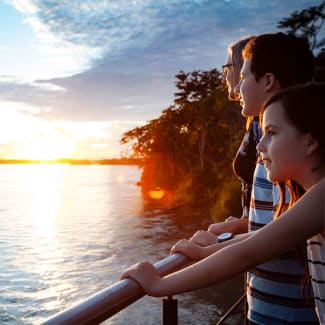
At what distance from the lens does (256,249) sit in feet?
3.73

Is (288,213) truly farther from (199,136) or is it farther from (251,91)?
(199,136)

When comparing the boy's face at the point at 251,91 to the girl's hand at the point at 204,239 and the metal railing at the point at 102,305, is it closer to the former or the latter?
the girl's hand at the point at 204,239

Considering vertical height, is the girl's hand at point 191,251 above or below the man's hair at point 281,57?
below

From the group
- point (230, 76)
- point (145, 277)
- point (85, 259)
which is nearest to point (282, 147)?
point (145, 277)

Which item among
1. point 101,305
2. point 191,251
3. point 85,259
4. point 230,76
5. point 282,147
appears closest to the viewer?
point 101,305

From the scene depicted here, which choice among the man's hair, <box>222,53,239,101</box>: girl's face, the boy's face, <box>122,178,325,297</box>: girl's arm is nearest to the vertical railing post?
<box>122,178,325,297</box>: girl's arm

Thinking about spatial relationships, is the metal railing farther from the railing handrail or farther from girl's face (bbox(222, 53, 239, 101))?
girl's face (bbox(222, 53, 239, 101))

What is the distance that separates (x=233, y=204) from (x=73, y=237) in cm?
1354

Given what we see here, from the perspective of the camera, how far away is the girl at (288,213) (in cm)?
111

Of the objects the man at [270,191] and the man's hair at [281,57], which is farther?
the man's hair at [281,57]

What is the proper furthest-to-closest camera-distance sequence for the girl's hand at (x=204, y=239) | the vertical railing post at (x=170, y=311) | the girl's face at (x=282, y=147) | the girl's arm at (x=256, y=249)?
the girl's hand at (x=204, y=239) < the vertical railing post at (x=170, y=311) < the girl's face at (x=282, y=147) < the girl's arm at (x=256, y=249)

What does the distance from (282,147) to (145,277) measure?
53cm

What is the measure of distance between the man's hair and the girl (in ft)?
1.71

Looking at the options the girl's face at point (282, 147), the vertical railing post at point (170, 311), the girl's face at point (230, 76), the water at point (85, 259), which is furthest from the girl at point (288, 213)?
the water at point (85, 259)
